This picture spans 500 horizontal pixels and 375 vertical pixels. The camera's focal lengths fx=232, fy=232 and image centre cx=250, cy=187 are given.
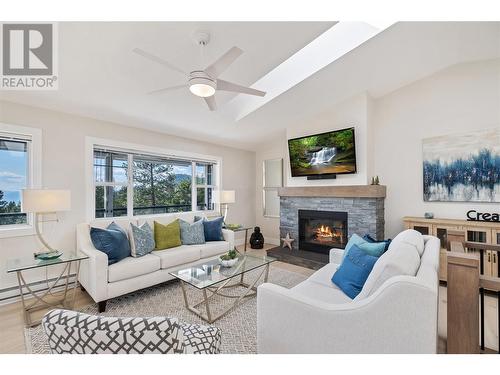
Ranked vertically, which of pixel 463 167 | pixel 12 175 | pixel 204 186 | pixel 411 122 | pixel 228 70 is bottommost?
pixel 204 186

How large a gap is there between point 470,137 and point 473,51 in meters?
1.13

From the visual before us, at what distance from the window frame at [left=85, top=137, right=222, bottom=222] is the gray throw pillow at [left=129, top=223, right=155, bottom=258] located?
1.49 ft

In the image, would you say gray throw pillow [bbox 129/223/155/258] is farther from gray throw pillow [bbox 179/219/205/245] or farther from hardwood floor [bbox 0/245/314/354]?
hardwood floor [bbox 0/245/314/354]

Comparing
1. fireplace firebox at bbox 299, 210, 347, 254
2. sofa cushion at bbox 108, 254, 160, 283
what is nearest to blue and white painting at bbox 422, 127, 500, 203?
fireplace firebox at bbox 299, 210, 347, 254

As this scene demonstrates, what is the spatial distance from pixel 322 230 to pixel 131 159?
11.7 feet

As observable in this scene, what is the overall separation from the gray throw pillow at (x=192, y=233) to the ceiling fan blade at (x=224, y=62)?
245 centimetres

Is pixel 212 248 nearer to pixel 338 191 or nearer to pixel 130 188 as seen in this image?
pixel 130 188

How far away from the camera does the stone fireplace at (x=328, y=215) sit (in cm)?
369

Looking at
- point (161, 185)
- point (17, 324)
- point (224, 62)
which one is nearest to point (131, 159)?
point (161, 185)

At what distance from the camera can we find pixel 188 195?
4625 mm

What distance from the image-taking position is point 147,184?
4016mm

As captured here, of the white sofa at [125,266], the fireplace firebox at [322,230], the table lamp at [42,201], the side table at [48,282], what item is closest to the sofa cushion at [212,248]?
the white sofa at [125,266]

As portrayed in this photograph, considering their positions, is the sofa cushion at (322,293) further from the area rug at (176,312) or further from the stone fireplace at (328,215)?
the stone fireplace at (328,215)
